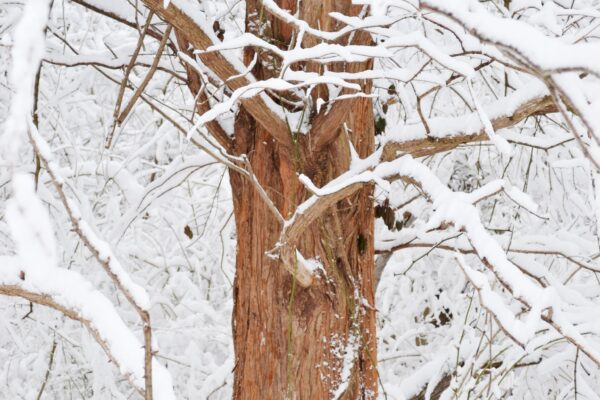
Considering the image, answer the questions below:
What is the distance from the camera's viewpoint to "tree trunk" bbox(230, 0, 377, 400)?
6.80ft

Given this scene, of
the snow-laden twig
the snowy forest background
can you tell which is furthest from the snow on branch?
the snowy forest background

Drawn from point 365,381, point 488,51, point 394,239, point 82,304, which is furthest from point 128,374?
point 394,239

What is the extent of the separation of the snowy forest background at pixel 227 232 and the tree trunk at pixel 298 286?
0.58 ft

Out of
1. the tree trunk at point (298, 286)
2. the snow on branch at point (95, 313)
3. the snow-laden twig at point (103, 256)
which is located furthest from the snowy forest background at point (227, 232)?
the snow-laden twig at point (103, 256)

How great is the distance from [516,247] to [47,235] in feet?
7.61

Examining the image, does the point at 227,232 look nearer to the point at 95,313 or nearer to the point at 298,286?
the point at 298,286

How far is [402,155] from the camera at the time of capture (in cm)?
194

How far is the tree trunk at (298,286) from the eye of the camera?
207cm

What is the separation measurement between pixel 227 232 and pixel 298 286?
1779 mm

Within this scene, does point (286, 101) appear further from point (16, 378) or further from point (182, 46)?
point (16, 378)

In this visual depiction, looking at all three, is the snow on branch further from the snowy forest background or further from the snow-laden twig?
the snowy forest background

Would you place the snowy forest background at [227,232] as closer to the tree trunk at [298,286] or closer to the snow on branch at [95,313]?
the tree trunk at [298,286]

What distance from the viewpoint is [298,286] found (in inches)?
81.3

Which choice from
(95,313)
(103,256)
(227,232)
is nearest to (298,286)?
(95,313)
